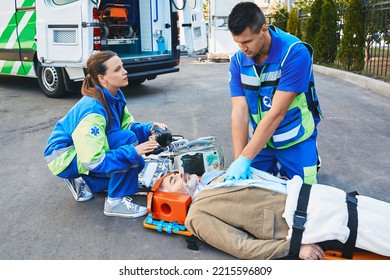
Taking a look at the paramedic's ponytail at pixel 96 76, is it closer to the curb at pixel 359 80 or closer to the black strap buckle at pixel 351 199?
the black strap buckle at pixel 351 199

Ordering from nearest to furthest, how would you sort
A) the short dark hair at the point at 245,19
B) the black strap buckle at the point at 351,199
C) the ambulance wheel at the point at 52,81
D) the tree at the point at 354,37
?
the black strap buckle at the point at 351,199 < the short dark hair at the point at 245,19 < the ambulance wheel at the point at 52,81 < the tree at the point at 354,37

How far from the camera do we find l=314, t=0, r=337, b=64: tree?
10.4m

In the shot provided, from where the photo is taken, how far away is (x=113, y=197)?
119 inches

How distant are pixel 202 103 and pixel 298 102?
12.5 ft

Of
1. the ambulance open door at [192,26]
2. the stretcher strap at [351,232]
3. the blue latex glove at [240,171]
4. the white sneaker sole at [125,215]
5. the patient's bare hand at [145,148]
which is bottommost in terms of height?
the white sneaker sole at [125,215]

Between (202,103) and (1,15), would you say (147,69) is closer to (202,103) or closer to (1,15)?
(202,103)

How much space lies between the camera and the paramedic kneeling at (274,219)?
2174 mm

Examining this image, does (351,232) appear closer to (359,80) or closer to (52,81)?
(52,81)

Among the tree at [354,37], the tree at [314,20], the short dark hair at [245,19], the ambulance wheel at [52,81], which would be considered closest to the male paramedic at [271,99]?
the short dark hair at [245,19]

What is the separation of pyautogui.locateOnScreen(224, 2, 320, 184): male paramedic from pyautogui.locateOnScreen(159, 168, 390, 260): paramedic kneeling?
0.22 m

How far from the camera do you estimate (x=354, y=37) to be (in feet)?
29.8

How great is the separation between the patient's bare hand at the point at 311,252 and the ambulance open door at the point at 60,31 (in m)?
4.68

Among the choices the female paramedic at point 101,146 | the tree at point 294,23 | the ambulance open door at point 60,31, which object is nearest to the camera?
the female paramedic at point 101,146
